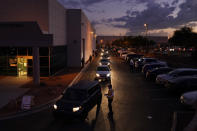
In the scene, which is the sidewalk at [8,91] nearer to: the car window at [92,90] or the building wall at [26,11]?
the car window at [92,90]

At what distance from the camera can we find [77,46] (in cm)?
3462

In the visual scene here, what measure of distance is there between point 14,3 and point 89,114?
1723 cm

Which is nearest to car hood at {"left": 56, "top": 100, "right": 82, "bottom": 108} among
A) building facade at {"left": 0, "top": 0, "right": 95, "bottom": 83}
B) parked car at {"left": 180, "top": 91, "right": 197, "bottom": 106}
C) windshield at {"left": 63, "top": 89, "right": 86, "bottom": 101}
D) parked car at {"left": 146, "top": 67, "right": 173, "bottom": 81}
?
windshield at {"left": 63, "top": 89, "right": 86, "bottom": 101}

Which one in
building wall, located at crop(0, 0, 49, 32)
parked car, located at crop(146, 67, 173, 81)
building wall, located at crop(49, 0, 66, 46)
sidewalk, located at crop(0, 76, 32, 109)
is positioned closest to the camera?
sidewalk, located at crop(0, 76, 32, 109)

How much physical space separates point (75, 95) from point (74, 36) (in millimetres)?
24075

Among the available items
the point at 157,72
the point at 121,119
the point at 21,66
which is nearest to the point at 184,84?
the point at 157,72

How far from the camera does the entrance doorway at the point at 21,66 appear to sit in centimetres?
2555

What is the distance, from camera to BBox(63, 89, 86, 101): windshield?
11352 mm

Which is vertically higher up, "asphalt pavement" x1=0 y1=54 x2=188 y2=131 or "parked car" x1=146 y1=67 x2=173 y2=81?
"parked car" x1=146 y1=67 x2=173 y2=81

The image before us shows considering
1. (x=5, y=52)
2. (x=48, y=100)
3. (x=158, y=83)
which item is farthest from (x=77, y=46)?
(x=48, y=100)

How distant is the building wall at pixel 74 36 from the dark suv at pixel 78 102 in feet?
73.3

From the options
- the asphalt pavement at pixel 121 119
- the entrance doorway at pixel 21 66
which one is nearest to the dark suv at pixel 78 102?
the asphalt pavement at pixel 121 119

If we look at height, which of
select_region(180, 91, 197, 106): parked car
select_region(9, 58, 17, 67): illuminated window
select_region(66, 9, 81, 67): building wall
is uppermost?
select_region(66, 9, 81, 67): building wall

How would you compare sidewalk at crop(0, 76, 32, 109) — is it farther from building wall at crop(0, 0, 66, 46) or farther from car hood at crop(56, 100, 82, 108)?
building wall at crop(0, 0, 66, 46)
